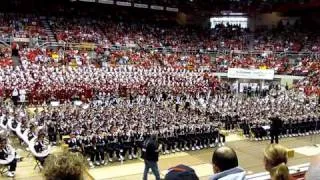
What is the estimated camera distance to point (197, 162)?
15.1 metres

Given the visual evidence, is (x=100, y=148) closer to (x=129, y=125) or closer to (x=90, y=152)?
(x=90, y=152)

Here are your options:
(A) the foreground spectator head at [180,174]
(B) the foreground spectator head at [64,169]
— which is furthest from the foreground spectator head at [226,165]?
(B) the foreground spectator head at [64,169]

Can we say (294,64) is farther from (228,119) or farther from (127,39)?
(228,119)

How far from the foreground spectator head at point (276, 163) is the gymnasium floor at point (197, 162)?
8.40 meters

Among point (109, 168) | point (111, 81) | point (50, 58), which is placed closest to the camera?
point (109, 168)

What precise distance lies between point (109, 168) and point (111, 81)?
14050 mm

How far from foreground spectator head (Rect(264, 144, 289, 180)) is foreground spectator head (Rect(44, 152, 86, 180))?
147cm

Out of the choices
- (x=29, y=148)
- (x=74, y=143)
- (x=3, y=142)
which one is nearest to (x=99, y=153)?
(x=74, y=143)

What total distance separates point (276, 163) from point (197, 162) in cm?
1190

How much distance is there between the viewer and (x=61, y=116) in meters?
17.3

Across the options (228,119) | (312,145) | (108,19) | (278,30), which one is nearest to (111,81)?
(228,119)

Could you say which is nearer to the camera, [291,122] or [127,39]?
[291,122]

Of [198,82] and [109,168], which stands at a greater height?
[198,82]

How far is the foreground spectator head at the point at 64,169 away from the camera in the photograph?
298 centimetres
